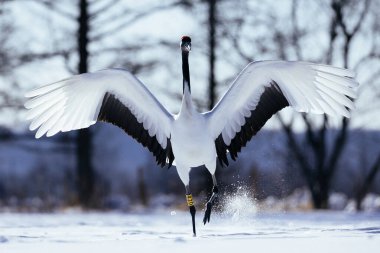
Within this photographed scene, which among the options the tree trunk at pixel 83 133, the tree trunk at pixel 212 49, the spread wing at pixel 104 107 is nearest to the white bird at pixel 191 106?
the spread wing at pixel 104 107

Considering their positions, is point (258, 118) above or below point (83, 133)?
below

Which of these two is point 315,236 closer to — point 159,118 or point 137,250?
point 137,250

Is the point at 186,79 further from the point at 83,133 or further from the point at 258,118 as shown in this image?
the point at 83,133

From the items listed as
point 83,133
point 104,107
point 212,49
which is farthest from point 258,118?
point 83,133

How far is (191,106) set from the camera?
789 centimetres

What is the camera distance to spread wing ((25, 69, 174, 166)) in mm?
8383

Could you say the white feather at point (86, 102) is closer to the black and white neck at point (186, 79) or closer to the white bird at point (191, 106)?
the white bird at point (191, 106)

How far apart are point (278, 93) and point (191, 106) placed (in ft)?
3.32

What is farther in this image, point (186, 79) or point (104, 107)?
point (104, 107)

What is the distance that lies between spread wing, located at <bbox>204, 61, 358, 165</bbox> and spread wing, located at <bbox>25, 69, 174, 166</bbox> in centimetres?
62

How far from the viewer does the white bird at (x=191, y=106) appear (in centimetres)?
802

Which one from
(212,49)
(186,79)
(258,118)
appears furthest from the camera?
(212,49)

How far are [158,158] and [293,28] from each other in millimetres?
9144

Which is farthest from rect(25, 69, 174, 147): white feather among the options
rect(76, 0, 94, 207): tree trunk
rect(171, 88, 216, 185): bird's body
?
rect(76, 0, 94, 207): tree trunk
